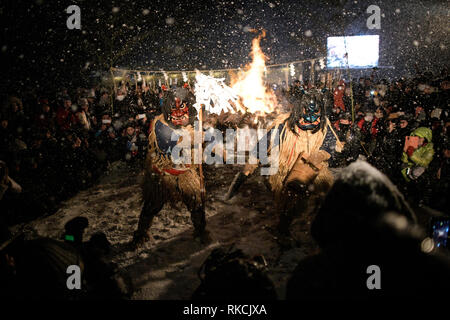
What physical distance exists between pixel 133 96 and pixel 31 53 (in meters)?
4.25

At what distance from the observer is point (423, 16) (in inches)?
687

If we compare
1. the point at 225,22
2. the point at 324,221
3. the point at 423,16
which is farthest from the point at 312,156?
the point at 423,16

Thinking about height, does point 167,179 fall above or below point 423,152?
below

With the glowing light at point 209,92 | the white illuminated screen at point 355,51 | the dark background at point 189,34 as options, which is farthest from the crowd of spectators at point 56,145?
the white illuminated screen at point 355,51

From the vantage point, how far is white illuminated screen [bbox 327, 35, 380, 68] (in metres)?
18.1

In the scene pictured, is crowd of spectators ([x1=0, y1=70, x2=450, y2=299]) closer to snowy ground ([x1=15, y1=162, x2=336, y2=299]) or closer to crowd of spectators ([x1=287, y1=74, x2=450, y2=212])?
crowd of spectators ([x1=287, y1=74, x2=450, y2=212])

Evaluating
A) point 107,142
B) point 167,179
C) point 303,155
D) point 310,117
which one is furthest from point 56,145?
point 310,117

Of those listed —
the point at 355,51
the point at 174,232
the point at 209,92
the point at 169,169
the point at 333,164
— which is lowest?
the point at 174,232

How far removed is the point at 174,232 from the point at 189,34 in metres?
15.4

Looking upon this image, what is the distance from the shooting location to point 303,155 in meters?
4.00

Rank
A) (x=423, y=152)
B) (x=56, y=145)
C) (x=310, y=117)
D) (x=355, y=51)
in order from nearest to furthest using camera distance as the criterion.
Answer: (x=310, y=117) < (x=423, y=152) < (x=56, y=145) < (x=355, y=51)

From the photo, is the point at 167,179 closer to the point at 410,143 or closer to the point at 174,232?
the point at 174,232

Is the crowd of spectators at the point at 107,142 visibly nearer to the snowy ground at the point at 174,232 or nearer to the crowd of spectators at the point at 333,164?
the crowd of spectators at the point at 333,164
